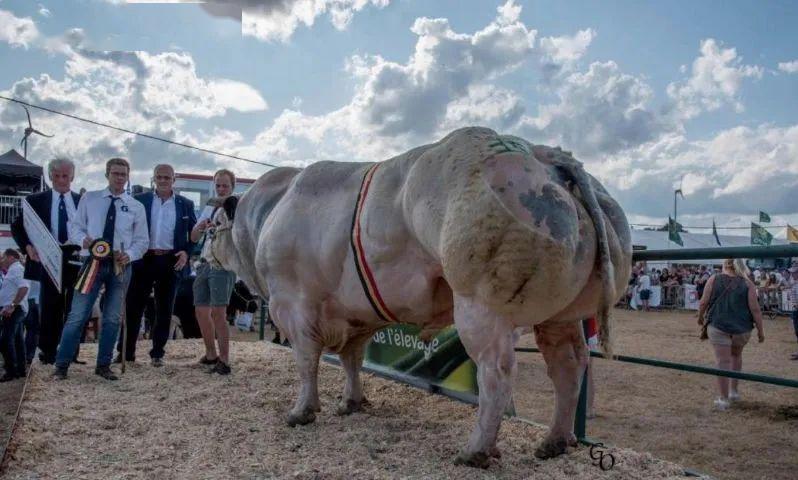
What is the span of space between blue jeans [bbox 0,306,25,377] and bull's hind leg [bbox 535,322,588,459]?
15.4 feet

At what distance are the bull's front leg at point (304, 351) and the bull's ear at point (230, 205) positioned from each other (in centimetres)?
140

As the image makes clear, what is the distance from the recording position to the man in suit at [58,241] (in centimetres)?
634

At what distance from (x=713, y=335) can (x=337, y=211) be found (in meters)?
4.94

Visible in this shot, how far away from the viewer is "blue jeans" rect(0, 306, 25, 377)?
564 centimetres

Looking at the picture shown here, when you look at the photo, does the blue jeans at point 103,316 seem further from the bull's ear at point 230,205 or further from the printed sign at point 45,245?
the bull's ear at point 230,205

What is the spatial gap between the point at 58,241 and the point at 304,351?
3449mm

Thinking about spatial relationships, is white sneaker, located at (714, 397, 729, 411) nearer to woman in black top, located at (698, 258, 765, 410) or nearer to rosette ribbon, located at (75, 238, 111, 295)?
woman in black top, located at (698, 258, 765, 410)

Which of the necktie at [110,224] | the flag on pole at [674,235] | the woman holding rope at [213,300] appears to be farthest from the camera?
the flag on pole at [674,235]

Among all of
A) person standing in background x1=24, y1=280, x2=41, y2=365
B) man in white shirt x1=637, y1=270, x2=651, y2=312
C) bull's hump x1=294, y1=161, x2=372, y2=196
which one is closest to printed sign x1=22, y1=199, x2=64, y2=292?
person standing in background x1=24, y1=280, x2=41, y2=365

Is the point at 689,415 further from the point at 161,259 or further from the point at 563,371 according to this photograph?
the point at 161,259

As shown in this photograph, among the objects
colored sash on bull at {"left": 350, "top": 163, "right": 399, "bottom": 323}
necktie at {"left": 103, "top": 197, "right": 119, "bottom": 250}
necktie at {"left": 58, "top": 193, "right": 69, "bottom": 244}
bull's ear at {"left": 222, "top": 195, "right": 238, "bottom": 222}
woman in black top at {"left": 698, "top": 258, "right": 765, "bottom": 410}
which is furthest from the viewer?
woman in black top at {"left": 698, "top": 258, "right": 765, "bottom": 410}

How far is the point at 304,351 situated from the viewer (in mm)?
4496

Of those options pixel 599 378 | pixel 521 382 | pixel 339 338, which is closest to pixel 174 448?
pixel 339 338

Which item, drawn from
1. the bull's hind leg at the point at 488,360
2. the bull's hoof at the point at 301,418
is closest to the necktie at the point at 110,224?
the bull's hoof at the point at 301,418
